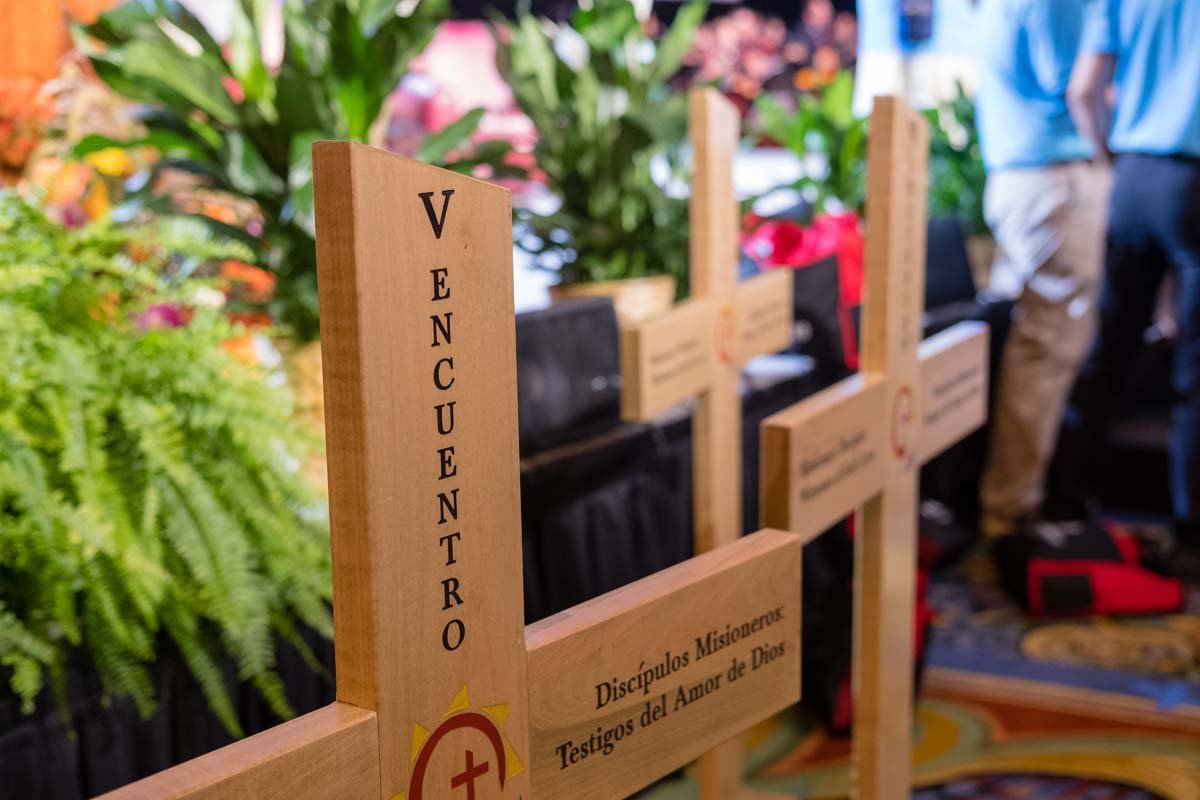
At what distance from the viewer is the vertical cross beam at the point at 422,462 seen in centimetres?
60

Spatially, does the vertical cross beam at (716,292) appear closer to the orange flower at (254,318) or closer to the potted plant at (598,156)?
the orange flower at (254,318)

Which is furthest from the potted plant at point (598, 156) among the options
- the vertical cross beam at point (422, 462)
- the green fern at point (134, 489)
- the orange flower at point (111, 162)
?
the vertical cross beam at point (422, 462)

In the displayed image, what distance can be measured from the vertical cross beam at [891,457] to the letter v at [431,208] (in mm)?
718

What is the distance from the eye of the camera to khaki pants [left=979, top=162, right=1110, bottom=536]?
2922 millimetres

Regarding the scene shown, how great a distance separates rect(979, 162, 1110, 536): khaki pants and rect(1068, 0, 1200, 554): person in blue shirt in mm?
86

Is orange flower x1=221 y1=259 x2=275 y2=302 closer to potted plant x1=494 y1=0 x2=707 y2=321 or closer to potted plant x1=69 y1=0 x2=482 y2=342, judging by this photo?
potted plant x1=69 y1=0 x2=482 y2=342

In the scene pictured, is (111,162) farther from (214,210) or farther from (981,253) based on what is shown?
(981,253)

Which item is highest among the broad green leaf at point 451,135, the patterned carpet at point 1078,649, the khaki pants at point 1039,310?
the broad green leaf at point 451,135

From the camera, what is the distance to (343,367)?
0.60 metres

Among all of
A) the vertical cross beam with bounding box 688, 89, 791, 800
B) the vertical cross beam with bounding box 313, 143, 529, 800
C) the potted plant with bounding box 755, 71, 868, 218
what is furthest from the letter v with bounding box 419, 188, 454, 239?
the potted plant with bounding box 755, 71, 868, 218

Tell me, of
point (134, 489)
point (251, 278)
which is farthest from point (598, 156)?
point (134, 489)

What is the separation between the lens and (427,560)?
650 mm

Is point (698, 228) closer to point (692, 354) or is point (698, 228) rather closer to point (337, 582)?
point (692, 354)

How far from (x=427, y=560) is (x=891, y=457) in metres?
0.79
